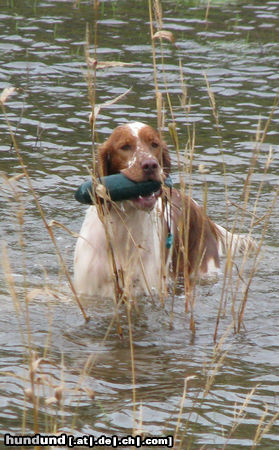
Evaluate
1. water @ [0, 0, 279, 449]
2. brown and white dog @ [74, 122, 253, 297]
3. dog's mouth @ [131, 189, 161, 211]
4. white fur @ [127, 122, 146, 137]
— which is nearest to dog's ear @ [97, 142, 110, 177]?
brown and white dog @ [74, 122, 253, 297]

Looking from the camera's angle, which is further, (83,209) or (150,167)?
(83,209)

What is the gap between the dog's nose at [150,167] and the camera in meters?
5.37

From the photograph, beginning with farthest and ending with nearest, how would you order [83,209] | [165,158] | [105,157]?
1. [83,209]
2. [165,158]
3. [105,157]

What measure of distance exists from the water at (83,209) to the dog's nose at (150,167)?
0.88 m

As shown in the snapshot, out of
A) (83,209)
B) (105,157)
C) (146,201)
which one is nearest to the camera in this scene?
(146,201)

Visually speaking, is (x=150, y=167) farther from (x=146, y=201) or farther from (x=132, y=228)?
(x=132, y=228)

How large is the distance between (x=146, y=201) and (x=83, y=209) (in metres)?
2.25

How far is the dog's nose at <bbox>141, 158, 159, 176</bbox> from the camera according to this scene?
211 inches

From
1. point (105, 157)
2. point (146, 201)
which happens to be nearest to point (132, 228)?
A: point (146, 201)

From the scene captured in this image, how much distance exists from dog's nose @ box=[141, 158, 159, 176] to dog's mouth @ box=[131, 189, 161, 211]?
239 mm

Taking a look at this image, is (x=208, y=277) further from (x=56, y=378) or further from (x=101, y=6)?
(x=101, y=6)

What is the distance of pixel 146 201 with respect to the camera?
561 centimetres

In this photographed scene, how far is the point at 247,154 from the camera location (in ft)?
29.1

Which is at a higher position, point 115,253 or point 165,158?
point 165,158
